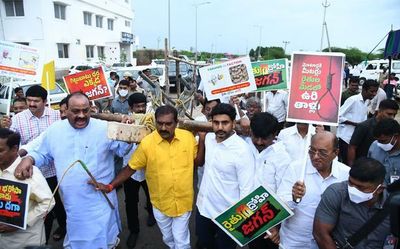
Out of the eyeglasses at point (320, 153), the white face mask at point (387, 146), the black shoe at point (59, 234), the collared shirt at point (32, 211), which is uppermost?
the eyeglasses at point (320, 153)

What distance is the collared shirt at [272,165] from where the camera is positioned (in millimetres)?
3039

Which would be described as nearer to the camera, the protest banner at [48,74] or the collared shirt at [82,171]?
the collared shirt at [82,171]

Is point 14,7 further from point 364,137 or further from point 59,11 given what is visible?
point 364,137

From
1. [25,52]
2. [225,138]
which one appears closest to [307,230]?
[225,138]

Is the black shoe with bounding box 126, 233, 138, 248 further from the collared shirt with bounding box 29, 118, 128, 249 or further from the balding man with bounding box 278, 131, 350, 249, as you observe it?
the balding man with bounding box 278, 131, 350, 249

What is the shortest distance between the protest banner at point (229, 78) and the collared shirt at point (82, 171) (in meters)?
1.51

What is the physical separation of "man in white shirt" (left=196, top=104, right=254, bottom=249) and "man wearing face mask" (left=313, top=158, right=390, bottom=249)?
31.3 inches

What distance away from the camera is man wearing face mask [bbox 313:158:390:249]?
7.01ft

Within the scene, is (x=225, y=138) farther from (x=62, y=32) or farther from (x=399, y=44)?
(x=62, y=32)

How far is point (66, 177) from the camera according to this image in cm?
307

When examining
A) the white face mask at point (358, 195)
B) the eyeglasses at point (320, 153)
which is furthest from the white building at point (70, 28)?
the white face mask at point (358, 195)

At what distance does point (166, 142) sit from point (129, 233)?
197 centimetres

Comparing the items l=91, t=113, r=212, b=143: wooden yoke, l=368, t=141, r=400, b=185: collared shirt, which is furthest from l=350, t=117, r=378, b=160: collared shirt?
l=91, t=113, r=212, b=143: wooden yoke

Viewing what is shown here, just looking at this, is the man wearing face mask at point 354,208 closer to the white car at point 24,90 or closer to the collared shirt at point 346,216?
the collared shirt at point 346,216
